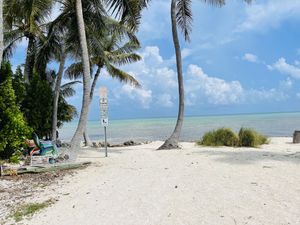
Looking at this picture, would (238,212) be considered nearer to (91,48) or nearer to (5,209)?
(5,209)

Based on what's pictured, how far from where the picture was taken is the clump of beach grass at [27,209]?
486 centimetres

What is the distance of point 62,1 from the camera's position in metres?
12.9

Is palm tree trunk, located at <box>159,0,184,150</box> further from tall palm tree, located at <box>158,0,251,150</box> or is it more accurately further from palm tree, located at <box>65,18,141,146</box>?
palm tree, located at <box>65,18,141,146</box>

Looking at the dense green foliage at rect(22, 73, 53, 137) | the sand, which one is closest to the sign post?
the sand

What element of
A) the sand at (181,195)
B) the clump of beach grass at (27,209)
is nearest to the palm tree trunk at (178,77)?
the sand at (181,195)

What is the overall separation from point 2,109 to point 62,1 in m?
5.95

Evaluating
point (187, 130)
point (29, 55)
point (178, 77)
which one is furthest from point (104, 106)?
point (187, 130)

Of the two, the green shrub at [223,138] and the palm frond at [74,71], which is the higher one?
the palm frond at [74,71]

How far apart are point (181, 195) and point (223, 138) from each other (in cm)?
945

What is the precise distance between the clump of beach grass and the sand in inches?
7.0

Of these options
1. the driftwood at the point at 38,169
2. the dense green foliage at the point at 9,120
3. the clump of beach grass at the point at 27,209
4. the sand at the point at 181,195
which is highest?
the dense green foliage at the point at 9,120

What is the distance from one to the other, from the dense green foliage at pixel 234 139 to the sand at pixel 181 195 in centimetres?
543

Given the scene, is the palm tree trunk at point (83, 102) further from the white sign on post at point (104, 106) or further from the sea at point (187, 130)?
the sea at point (187, 130)

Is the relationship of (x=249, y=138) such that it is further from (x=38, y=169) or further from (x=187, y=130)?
(x=187, y=130)
